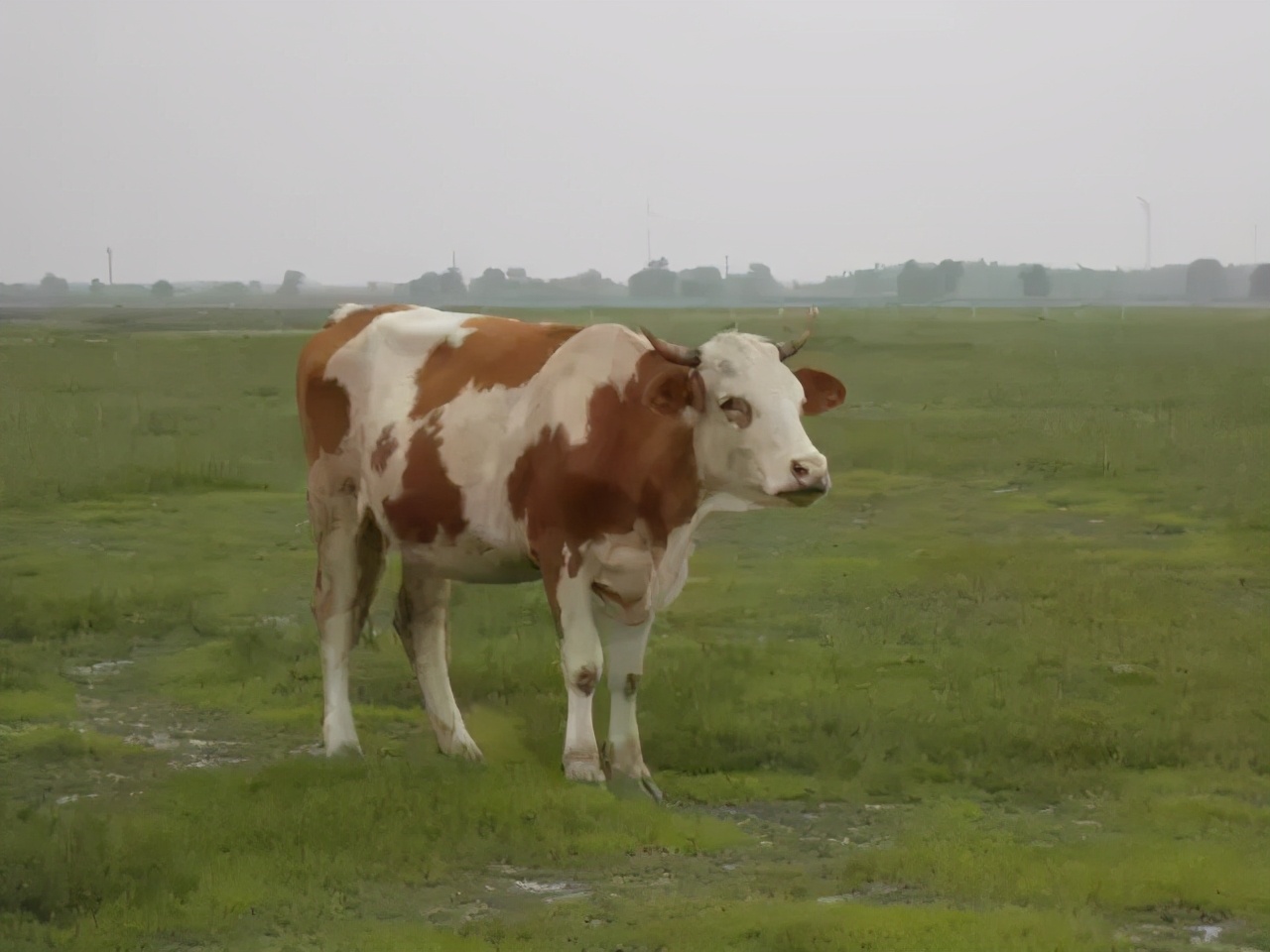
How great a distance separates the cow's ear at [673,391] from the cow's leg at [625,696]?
3.00 ft

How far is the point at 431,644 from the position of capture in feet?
25.6

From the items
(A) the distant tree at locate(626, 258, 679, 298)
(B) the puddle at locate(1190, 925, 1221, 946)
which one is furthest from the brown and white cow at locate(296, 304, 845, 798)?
(A) the distant tree at locate(626, 258, 679, 298)

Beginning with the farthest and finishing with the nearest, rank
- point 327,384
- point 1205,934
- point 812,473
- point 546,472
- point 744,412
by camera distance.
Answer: point 327,384 → point 546,472 → point 744,412 → point 812,473 → point 1205,934

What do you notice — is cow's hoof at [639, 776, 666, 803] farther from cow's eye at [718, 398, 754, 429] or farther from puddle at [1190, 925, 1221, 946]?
puddle at [1190, 925, 1221, 946]

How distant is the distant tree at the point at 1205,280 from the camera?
23.2 m

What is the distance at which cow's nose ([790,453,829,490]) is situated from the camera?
648 centimetres

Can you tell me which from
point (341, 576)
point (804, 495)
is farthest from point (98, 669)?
point (804, 495)

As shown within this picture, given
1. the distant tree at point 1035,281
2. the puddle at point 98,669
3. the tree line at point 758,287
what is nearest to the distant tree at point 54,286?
the tree line at point 758,287

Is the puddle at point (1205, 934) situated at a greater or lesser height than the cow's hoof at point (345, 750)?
lesser

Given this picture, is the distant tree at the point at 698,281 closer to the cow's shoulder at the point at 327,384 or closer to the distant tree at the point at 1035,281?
the cow's shoulder at the point at 327,384

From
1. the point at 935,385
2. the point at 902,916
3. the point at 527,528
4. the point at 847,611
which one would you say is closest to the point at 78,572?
the point at 847,611

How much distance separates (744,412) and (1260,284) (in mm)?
21352

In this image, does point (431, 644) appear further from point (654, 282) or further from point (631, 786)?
point (654, 282)

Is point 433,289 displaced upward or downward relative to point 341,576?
upward
